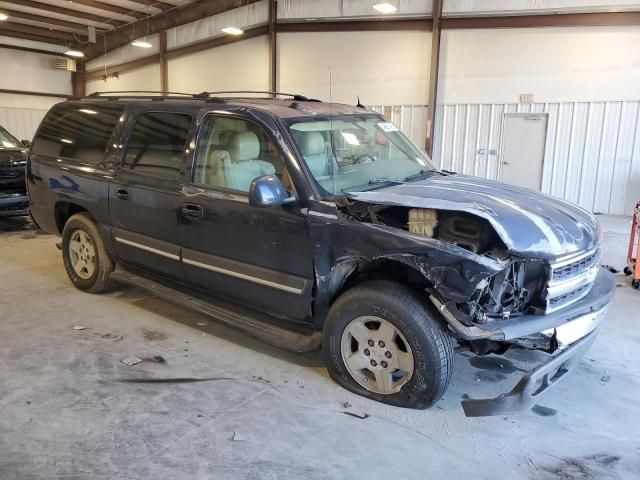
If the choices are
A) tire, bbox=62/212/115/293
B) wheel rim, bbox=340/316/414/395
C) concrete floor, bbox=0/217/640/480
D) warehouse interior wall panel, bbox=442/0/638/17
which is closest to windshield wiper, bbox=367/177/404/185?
wheel rim, bbox=340/316/414/395

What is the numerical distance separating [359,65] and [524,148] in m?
4.56

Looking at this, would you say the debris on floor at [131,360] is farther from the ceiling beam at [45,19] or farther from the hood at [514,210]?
the ceiling beam at [45,19]

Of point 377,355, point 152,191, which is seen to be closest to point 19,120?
point 152,191

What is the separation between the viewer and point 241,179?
3604mm

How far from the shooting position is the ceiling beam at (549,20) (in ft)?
33.8

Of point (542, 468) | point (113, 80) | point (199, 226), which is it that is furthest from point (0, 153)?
point (113, 80)

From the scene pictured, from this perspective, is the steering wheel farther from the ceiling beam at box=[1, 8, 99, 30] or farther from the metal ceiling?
the ceiling beam at box=[1, 8, 99, 30]

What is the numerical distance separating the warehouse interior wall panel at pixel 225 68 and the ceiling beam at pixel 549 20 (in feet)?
17.7

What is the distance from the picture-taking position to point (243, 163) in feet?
11.9

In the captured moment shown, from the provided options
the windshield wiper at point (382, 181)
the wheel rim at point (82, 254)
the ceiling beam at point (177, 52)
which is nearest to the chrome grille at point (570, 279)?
the windshield wiper at point (382, 181)

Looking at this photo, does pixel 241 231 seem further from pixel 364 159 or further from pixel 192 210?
pixel 364 159

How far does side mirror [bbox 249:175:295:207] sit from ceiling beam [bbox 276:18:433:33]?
10.3 m

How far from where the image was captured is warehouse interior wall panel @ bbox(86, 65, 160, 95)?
56.1ft

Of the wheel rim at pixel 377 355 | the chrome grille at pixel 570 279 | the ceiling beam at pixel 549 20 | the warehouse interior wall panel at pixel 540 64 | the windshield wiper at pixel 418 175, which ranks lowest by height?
the wheel rim at pixel 377 355
